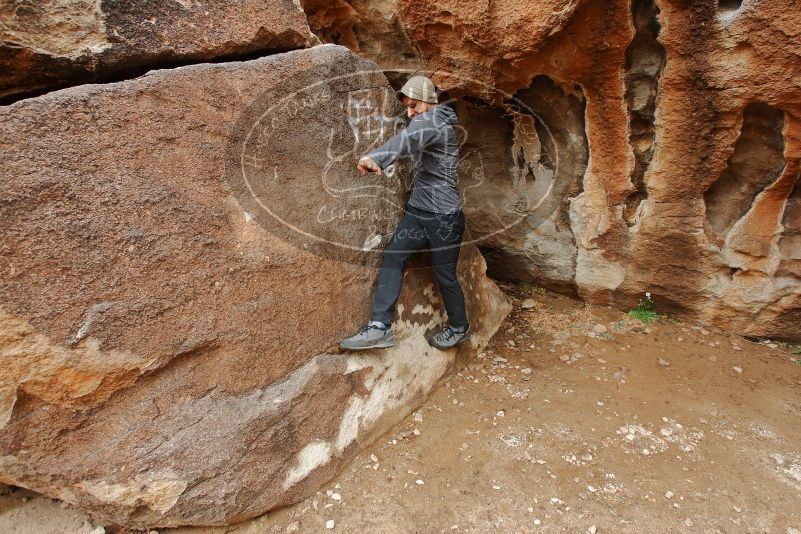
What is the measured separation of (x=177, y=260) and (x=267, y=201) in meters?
0.41

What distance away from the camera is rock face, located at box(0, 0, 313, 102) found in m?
1.64

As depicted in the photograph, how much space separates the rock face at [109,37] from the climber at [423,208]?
2.38 ft

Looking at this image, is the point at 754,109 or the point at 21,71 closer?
the point at 21,71

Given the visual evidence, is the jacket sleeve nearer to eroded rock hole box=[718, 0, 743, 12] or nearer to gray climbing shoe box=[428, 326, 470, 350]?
gray climbing shoe box=[428, 326, 470, 350]

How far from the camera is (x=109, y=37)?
174cm

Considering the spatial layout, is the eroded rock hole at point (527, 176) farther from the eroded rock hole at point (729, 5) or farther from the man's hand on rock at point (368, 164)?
the man's hand on rock at point (368, 164)

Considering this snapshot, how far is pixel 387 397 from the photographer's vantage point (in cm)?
232

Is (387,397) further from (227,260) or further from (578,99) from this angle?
(578,99)

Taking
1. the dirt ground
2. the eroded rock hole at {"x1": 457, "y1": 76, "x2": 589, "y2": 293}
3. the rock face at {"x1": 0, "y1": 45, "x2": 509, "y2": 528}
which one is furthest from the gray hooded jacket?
the dirt ground

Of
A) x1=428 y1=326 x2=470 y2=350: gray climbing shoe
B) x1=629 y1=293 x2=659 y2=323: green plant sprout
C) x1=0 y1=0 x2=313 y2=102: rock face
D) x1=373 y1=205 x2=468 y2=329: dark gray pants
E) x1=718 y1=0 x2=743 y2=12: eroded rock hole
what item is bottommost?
x1=629 y1=293 x2=659 y2=323: green plant sprout

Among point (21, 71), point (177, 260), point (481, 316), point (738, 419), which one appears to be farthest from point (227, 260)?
point (738, 419)

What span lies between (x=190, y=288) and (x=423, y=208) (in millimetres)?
1082

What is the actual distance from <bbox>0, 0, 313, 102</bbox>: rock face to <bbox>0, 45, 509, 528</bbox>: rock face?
171mm

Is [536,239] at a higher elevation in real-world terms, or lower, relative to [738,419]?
higher
